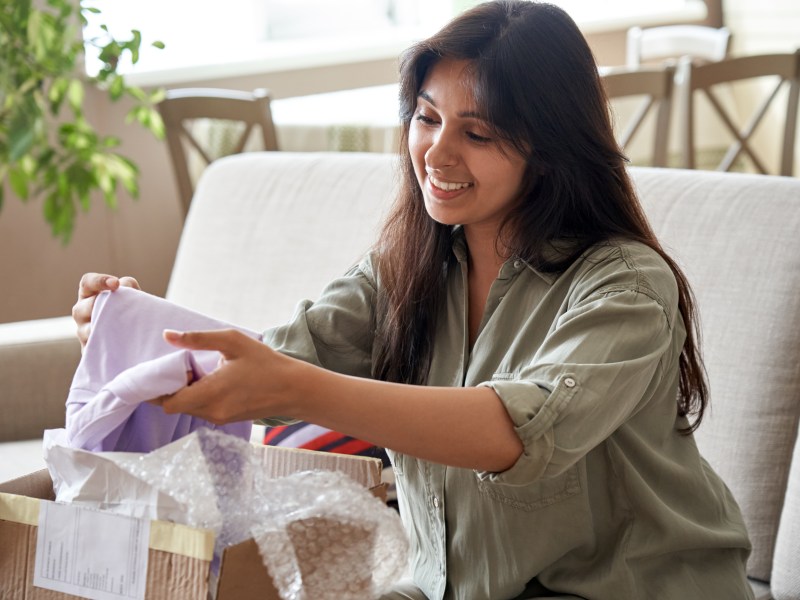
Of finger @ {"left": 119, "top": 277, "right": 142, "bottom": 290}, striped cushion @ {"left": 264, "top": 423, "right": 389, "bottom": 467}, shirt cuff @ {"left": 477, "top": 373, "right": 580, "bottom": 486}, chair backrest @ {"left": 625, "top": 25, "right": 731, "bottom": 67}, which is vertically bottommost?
chair backrest @ {"left": 625, "top": 25, "right": 731, "bottom": 67}

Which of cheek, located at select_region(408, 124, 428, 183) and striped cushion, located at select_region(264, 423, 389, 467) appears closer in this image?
cheek, located at select_region(408, 124, 428, 183)

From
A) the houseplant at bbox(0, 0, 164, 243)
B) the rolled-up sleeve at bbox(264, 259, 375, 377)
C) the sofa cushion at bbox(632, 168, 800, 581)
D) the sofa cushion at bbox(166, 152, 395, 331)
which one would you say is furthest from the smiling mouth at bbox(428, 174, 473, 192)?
the houseplant at bbox(0, 0, 164, 243)

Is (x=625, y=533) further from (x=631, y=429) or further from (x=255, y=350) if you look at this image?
(x=255, y=350)

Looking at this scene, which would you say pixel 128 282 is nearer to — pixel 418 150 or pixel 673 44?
pixel 418 150

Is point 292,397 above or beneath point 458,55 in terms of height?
beneath

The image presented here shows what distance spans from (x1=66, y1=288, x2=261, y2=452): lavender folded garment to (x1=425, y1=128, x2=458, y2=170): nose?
0.84 feet

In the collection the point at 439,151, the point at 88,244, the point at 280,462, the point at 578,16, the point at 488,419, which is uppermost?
the point at 439,151

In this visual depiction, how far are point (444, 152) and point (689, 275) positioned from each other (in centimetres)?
50

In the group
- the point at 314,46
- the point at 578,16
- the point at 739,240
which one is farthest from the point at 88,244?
the point at 739,240

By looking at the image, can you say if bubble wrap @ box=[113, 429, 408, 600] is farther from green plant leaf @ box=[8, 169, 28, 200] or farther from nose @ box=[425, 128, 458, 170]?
green plant leaf @ box=[8, 169, 28, 200]

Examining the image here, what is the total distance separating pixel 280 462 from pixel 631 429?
14.0 inches

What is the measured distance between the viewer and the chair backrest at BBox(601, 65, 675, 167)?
3066mm

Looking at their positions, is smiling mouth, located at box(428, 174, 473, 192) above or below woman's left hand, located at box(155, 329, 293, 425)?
above

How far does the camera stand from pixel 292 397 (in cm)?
89
